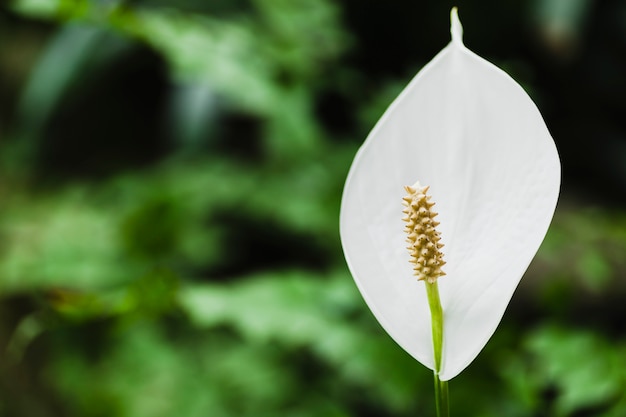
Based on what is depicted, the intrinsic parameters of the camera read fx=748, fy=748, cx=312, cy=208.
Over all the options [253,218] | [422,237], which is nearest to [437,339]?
[422,237]

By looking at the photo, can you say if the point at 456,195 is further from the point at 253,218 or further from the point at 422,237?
the point at 253,218

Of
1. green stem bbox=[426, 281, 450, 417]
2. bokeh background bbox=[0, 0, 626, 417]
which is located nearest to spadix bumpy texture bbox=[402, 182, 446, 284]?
green stem bbox=[426, 281, 450, 417]

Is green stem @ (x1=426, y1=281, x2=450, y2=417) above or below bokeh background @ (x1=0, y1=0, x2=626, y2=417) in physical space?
below

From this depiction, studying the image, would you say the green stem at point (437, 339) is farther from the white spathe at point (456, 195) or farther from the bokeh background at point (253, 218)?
the bokeh background at point (253, 218)

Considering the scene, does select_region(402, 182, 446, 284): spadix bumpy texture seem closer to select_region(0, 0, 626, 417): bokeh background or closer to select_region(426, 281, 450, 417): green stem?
select_region(426, 281, 450, 417): green stem

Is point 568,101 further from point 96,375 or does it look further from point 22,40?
point 22,40

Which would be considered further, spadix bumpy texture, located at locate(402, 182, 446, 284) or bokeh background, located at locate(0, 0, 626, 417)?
bokeh background, located at locate(0, 0, 626, 417)
